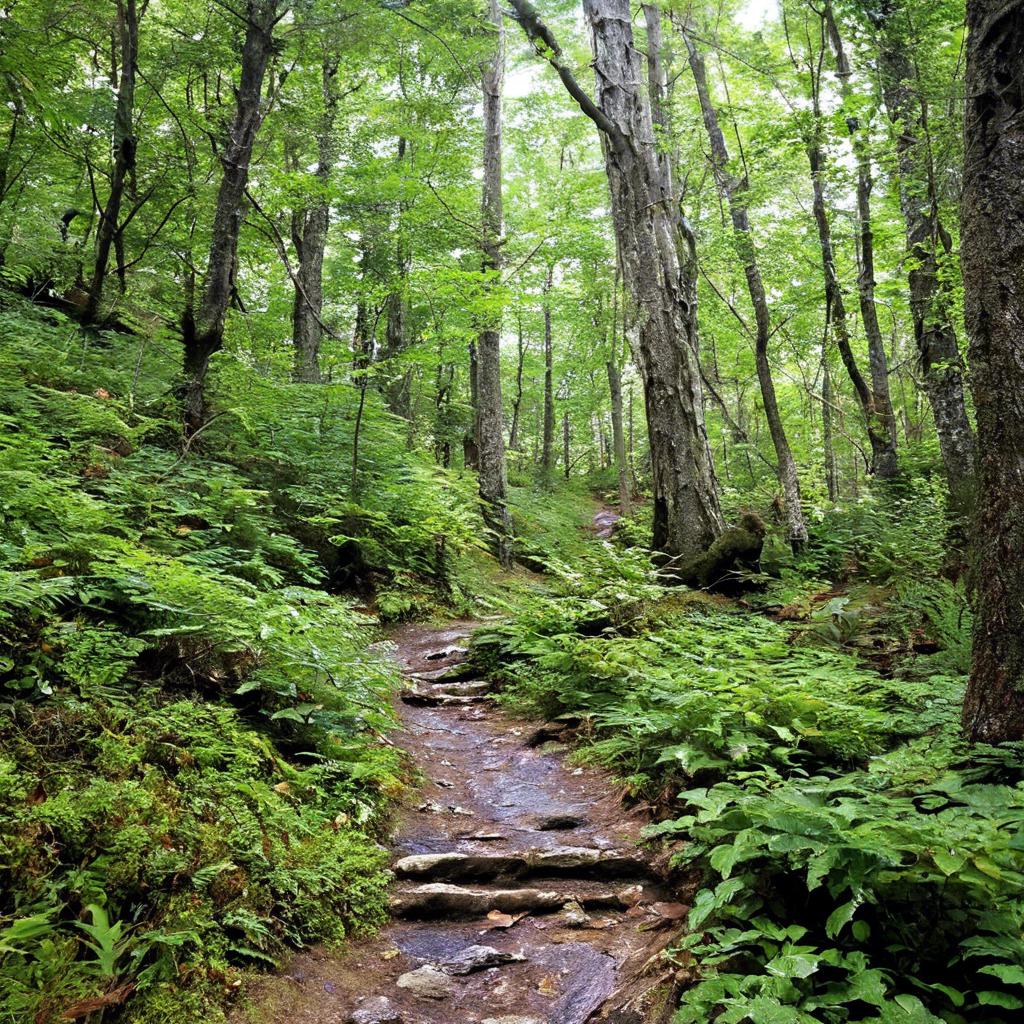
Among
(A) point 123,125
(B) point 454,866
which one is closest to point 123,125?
(A) point 123,125

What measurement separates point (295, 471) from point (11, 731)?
702 cm

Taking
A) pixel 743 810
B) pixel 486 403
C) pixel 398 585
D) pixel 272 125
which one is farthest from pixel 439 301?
pixel 743 810

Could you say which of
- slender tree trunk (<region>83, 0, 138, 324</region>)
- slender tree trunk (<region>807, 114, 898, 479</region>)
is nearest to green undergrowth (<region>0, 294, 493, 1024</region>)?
A: slender tree trunk (<region>83, 0, 138, 324</region>)

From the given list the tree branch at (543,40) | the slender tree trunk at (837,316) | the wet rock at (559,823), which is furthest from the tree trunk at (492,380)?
the wet rock at (559,823)

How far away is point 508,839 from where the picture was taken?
403 cm

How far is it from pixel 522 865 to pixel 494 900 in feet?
0.97

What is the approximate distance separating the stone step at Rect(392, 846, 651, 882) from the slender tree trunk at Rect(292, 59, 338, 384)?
1213 centimetres

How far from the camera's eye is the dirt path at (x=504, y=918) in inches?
102

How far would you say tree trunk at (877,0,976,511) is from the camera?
27.2 ft

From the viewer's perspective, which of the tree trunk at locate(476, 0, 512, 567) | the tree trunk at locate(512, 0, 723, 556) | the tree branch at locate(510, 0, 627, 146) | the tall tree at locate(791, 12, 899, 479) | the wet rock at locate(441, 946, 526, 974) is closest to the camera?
the wet rock at locate(441, 946, 526, 974)

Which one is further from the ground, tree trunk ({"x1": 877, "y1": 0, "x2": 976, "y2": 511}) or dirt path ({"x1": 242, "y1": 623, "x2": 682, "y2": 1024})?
tree trunk ({"x1": 877, "y1": 0, "x2": 976, "y2": 511})

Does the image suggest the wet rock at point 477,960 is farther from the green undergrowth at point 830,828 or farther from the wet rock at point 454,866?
the green undergrowth at point 830,828

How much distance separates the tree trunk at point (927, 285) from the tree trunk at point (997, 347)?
5.36 metres

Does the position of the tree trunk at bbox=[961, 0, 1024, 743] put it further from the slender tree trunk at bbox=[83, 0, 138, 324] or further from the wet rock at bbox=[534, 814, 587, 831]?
the slender tree trunk at bbox=[83, 0, 138, 324]
